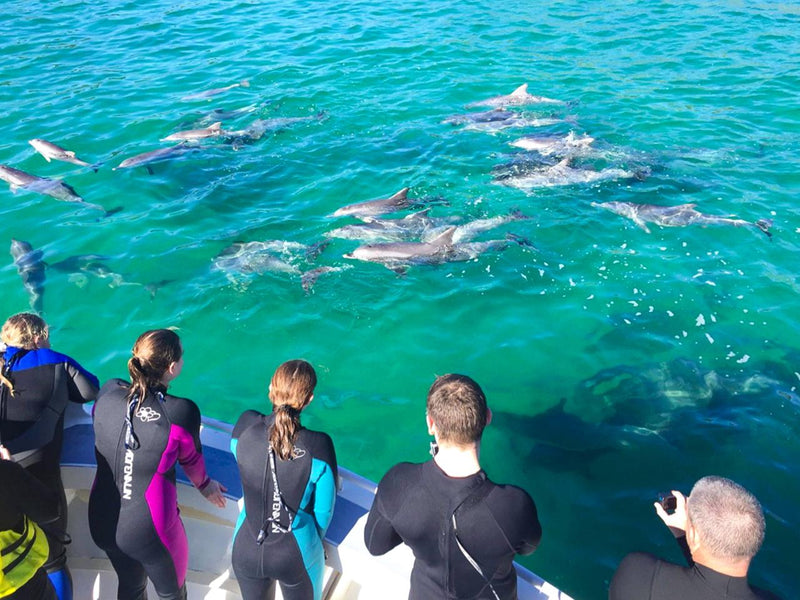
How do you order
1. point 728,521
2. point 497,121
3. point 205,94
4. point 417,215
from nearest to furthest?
1. point 728,521
2. point 417,215
3. point 497,121
4. point 205,94

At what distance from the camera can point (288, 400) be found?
12.6 feet

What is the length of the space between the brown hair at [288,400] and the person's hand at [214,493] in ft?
3.65

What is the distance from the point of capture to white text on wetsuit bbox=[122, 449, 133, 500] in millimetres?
4055

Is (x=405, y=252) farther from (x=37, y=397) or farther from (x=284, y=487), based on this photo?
(x=284, y=487)

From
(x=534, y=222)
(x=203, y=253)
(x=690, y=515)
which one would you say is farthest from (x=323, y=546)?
(x=534, y=222)

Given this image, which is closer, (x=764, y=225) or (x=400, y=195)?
(x=764, y=225)

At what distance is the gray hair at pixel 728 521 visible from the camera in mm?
2939

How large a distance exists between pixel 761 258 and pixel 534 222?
12.7ft

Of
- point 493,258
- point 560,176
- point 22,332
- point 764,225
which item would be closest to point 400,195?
point 493,258

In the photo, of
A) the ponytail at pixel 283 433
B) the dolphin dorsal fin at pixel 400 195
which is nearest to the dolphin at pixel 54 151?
the dolphin dorsal fin at pixel 400 195

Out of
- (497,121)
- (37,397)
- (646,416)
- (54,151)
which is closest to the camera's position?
(37,397)

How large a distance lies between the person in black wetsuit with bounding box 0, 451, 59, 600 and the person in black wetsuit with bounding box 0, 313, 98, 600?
97 centimetres

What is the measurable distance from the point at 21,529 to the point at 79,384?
1.63 m

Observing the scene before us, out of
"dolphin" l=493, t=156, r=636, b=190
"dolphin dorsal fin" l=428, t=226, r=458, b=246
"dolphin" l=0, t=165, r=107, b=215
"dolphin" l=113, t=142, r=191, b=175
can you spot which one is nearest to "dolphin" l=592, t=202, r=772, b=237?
"dolphin" l=493, t=156, r=636, b=190
